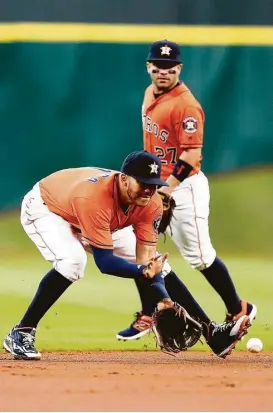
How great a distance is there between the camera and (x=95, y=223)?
5.82 metres

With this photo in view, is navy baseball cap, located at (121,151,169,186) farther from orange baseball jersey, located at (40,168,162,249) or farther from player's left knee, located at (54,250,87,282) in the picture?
player's left knee, located at (54,250,87,282)

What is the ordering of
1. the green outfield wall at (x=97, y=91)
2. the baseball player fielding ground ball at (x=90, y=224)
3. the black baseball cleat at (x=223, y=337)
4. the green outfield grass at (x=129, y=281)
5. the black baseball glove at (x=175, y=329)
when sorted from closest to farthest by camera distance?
the baseball player fielding ground ball at (x=90, y=224), the black baseball glove at (x=175, y=329), the black baseball cleat at (x=223, y=337), the green outfield grass at (x=129, y=281), the green outfield wall at (x=97, y=91)

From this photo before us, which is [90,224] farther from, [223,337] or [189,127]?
[189,127]

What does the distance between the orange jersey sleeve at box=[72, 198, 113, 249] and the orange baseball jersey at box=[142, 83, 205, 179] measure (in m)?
0.99

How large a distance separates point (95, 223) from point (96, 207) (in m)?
0.07

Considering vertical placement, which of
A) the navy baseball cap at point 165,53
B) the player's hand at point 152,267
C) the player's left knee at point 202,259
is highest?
the navy baseball cap at point 165,53

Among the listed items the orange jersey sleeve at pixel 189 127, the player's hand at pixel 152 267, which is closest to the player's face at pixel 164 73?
the orange jersey sleeve at pixel 189 127

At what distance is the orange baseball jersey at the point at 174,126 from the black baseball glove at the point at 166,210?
29 cm

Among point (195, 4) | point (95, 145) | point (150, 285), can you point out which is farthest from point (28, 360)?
point (195, 4)

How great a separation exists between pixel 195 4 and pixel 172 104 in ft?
4.97

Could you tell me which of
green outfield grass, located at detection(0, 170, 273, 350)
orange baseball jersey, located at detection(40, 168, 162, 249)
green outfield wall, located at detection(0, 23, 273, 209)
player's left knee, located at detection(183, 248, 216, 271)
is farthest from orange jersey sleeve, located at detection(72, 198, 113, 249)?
green outfield wall, located at detection(0, 23, 273, 209)

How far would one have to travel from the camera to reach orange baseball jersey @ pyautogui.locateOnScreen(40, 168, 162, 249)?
582 cm

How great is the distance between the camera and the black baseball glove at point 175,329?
232 inches

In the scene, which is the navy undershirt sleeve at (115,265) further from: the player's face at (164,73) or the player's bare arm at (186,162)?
the player's face at (164,73)
